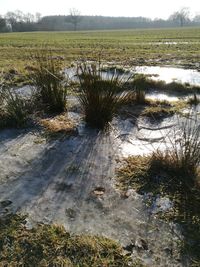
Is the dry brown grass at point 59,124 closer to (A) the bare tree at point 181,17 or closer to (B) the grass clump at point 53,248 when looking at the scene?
(B) the grass clump at point 53,248

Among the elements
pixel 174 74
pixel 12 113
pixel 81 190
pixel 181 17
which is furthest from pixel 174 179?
pixel 181 17

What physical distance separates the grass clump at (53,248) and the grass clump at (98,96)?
237 centimetres

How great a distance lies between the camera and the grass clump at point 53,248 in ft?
8.91

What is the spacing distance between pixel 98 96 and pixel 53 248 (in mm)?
2626

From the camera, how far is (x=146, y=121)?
A: 19.3 ft

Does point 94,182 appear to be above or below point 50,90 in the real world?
below

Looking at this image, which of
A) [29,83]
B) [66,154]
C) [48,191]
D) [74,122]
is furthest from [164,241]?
[29,83]

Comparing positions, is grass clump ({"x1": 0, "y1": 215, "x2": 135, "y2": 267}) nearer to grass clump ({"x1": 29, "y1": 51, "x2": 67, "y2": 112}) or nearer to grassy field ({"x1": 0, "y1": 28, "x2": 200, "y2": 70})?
grass clump ({"x1": 29, "y1": 51, "x2": 67, "y2": 112})

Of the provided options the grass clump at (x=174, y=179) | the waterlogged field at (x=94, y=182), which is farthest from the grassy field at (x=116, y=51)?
the grass clump at (x=174, y=179)

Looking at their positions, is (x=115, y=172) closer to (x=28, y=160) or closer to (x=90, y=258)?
(x=28, y=160)

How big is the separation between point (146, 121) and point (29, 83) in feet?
12.4

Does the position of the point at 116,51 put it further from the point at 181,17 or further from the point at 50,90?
the point at 181,17

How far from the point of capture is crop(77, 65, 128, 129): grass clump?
4949 millimetres

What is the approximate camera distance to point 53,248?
9.38ft
